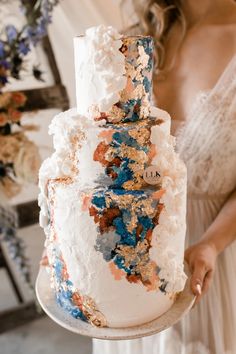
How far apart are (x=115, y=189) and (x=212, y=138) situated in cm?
39

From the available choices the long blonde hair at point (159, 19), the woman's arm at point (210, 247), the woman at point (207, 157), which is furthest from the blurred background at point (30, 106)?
the woman's arm at point (210, 247)

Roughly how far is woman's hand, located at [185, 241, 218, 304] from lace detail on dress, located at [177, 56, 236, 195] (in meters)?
0.17

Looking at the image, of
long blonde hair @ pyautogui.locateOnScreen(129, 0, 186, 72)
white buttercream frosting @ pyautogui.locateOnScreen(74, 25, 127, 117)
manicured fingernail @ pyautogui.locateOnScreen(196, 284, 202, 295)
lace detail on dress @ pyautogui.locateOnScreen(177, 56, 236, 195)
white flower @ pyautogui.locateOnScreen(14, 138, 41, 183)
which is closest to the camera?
white buttercream frosting @ pyautogui.locateOnScreen(74, 25, 127, 117)

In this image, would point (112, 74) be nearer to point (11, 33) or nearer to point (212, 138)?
point (212, 138)

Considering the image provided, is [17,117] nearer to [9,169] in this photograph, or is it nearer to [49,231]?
[9,169]

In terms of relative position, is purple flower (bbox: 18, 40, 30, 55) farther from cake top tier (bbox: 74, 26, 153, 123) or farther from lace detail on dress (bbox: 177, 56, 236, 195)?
cake top tier (bbox: 74, 26, 153, 123)

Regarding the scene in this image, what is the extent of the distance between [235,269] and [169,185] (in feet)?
1.49

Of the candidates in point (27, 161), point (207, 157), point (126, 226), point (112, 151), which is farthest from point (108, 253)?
point (27, 161)

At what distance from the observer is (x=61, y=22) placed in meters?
1.68

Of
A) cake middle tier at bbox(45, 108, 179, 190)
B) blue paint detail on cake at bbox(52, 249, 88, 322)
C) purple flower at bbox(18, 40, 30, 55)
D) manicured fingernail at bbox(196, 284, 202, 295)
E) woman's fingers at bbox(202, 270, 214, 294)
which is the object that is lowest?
woman's fingers at bbox(202, 270, 214, 294)

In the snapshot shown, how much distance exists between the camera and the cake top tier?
770 mm

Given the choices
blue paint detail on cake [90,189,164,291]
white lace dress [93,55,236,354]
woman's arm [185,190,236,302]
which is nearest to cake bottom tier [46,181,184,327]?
blue paint detail on cake [90,189,164,291]

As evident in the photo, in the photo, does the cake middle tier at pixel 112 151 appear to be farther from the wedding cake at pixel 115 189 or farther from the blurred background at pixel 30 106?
the blurred background at pixel 30 106

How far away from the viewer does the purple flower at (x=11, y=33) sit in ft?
5.30
